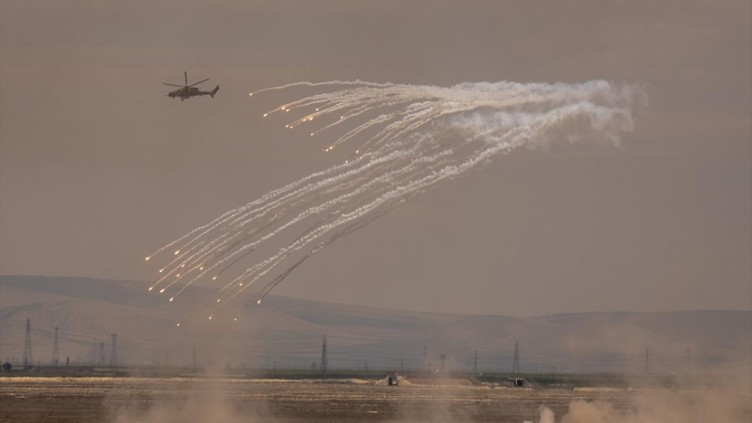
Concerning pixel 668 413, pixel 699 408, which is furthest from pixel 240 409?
pixel 668 413

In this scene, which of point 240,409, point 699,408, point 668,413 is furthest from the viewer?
point 240,409

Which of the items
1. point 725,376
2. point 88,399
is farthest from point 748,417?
point 88,399

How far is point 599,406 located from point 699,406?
973 inches

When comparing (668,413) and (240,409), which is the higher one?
(240,409)

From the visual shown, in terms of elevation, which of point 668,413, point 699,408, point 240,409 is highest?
point 699,408

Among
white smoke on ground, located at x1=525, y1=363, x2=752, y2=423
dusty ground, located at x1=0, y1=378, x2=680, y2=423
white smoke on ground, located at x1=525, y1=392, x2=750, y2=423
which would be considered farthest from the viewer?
dusty ground, located at x1=0, y1=378, x2=680, y2=423

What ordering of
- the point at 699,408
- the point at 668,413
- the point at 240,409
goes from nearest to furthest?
the point at 668,413 → the point at 699,408 → the point at 240,409

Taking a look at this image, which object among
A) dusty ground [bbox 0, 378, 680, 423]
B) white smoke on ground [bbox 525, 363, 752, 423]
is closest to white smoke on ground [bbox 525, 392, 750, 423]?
white smoke on ground [bbox 525, 363, 752, 423]

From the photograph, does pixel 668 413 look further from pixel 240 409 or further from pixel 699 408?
pixel 240 409

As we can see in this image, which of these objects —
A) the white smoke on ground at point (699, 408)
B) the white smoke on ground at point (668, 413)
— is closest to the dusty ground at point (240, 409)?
the white smoke on ground at point (699, 408)

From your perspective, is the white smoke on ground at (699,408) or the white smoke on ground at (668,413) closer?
the white smoke on ground at (668,413)

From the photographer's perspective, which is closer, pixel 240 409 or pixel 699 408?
pixel 699 408

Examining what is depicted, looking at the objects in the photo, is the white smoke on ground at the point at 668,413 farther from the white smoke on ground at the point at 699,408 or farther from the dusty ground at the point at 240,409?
the dusty ground at the point at 240,409

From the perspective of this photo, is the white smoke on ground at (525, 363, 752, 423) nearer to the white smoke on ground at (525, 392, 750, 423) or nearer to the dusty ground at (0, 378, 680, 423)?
the white smoke on ground at (525, 392, 750, 423)
